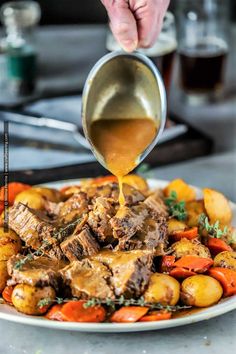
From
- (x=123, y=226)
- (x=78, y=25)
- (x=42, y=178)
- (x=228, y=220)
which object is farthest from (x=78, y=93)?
(x=123, y=226)

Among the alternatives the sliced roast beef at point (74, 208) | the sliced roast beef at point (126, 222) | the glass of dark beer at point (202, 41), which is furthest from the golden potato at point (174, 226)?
the glass of dark beer at point (202, 41)

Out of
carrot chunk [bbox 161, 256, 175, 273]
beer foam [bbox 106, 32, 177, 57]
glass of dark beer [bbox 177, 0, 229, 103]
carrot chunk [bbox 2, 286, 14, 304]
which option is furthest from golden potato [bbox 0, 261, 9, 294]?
glass of dark beer [bbox 177, 0, 229, 103]

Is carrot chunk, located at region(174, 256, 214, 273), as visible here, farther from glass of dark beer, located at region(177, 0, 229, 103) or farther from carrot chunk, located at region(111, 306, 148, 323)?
glass of dark beer, located at region(177, 0, 229, 103)

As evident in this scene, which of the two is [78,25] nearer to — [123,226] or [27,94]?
[27,94]

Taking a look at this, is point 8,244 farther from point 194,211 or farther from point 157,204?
point 194,211

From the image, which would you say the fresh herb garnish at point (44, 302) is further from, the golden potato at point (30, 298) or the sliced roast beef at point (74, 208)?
the sliced roast beef at point (74, 208)

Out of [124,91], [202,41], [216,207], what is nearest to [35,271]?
[216,207]
